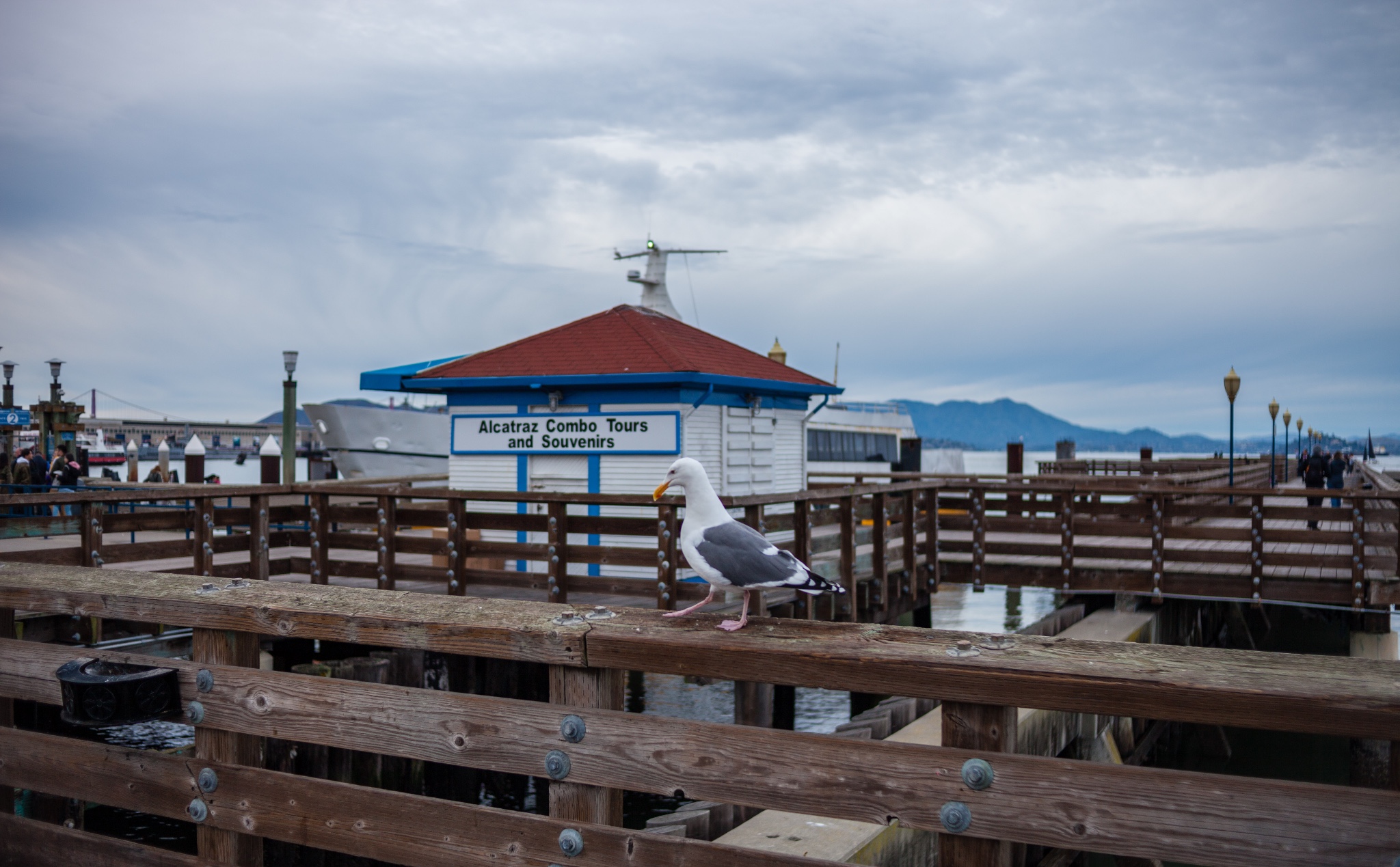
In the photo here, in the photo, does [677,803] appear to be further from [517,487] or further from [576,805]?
[576,805]

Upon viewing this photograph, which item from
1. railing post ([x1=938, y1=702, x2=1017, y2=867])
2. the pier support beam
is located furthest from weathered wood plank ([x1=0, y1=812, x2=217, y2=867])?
the pier support beam

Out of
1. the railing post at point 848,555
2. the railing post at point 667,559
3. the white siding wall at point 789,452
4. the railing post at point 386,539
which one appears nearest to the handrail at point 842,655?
the railing post at point 667,559

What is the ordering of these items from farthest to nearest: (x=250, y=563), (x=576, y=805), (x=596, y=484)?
1. (x=596, y=484)
2. (x=250, y=563)
3. (x=576, y=805)

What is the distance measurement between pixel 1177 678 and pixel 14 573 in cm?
441

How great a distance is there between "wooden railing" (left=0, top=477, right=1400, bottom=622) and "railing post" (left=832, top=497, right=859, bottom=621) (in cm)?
2

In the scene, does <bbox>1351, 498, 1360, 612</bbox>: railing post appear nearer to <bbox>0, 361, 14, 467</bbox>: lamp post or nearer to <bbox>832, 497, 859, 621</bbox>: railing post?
<bbox>832, 497, 859, 621</bbox>: railing post

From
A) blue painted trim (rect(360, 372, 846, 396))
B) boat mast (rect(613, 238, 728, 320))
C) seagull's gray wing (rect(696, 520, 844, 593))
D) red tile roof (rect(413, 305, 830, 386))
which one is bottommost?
seagull's gray wing (rect(696, 520, 844, 593))

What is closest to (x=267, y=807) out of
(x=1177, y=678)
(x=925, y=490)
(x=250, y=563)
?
(x=1177, y=678)

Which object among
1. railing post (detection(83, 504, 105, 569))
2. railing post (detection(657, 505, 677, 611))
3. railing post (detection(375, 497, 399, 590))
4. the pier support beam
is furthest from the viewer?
railing post (detection(375, 497, 399, 590))

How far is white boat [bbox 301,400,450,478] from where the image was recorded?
3459 centimetres

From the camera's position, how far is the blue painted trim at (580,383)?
12.6 m

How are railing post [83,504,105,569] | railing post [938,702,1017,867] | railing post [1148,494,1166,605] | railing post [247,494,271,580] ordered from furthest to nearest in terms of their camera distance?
railing post [1148,494,1166,605]
railing post [247,494,271,580]
railing post [83,504,105,569]
railing post [938,702,1017,867]

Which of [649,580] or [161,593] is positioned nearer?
[161,593]

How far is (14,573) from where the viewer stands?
4332 millimetres
